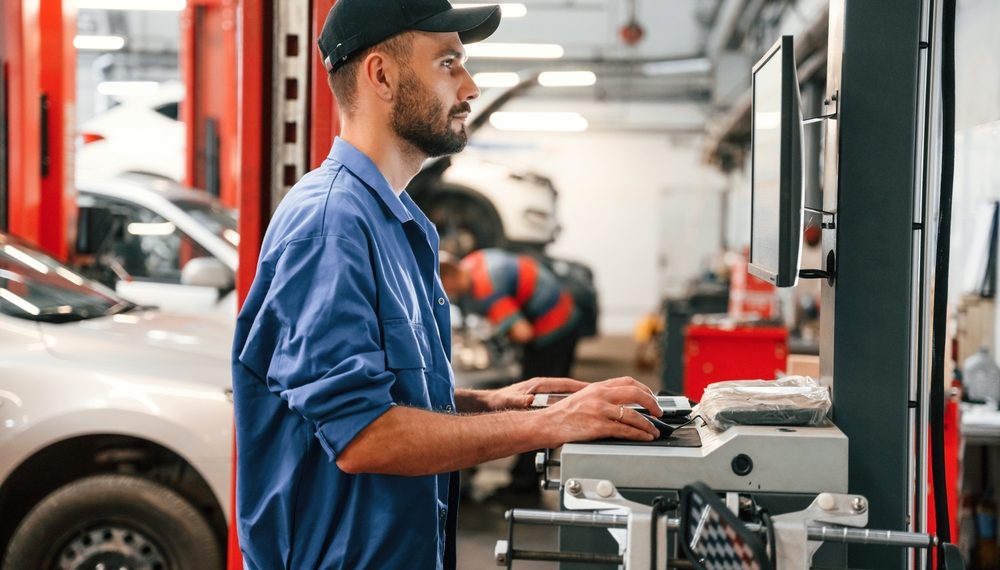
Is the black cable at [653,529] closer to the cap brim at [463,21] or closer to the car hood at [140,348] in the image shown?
the cap brim at [463,21]

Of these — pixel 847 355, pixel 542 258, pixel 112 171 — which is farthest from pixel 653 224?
pixel 847 355

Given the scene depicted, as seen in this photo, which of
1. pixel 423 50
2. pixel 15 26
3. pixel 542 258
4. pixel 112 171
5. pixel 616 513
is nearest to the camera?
pixel 616 513

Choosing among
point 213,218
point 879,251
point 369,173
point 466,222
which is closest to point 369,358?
point 369,173

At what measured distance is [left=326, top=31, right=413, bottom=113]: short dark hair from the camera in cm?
171

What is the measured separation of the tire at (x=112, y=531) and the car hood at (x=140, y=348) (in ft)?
1.28

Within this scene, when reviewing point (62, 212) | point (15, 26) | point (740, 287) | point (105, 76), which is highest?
point (105, 76)

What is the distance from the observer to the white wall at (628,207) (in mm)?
18828

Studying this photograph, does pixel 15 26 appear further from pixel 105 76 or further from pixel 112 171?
pixel 105 76

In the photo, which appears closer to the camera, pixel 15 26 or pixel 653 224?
pixel 15 26

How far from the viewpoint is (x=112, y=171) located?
1027 cm

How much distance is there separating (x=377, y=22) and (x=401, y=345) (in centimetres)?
55

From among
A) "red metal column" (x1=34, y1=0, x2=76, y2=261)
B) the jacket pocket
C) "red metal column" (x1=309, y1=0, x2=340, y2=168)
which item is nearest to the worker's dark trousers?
"red metal column" (x1=34, y1=0, x2=76, y2=261)

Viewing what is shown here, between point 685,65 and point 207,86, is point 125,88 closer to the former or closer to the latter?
point 207,86

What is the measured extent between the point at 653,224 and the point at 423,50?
57.3 ft
